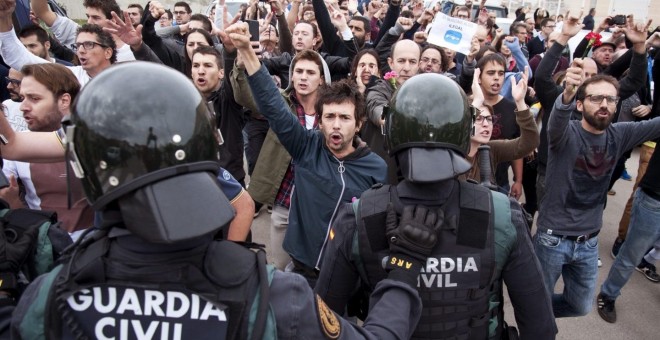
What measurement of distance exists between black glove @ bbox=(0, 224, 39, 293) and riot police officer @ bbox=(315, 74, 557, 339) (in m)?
1.04

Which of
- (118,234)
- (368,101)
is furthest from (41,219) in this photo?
(368,101)

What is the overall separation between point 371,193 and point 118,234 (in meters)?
0.94

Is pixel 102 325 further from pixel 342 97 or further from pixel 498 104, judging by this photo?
pixel 498 104

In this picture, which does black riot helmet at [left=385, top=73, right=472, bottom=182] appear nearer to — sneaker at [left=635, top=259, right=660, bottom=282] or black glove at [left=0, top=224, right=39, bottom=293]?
black glove at [left=0, top=224, right=39, bottom=293]

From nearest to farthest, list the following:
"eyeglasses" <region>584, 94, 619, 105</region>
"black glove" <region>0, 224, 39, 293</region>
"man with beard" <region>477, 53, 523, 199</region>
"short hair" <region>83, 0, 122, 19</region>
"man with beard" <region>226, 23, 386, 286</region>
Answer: "black glove" <region>0, 224, 39, 293</region>
"man with beard" <region>226, 23, 386, 286</region>
"eyeglasses" <region>584, 94, 619, 105</region>
"man with beard" <region>477, 53, 523, 199</region>
"short hair" <region>83, 0, 122, 19</region>

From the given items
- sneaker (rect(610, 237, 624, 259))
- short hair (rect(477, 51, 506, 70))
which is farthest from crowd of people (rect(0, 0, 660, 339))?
sneaker (rect(610, 237, 624, 259))

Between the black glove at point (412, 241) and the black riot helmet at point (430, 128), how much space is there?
5.4 inches

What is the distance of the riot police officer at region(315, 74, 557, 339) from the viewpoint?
160 cm

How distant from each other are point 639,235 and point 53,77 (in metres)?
4.22

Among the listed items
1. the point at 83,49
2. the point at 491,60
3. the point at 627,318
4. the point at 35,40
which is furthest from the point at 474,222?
the point at 35,40

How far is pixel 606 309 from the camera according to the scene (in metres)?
3.81

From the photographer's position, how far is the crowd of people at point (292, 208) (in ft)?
3.42

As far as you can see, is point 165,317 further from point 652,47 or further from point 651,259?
point 652,47

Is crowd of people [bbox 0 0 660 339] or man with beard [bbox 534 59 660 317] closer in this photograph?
crowd of people [bbox 0 0 660 339]
